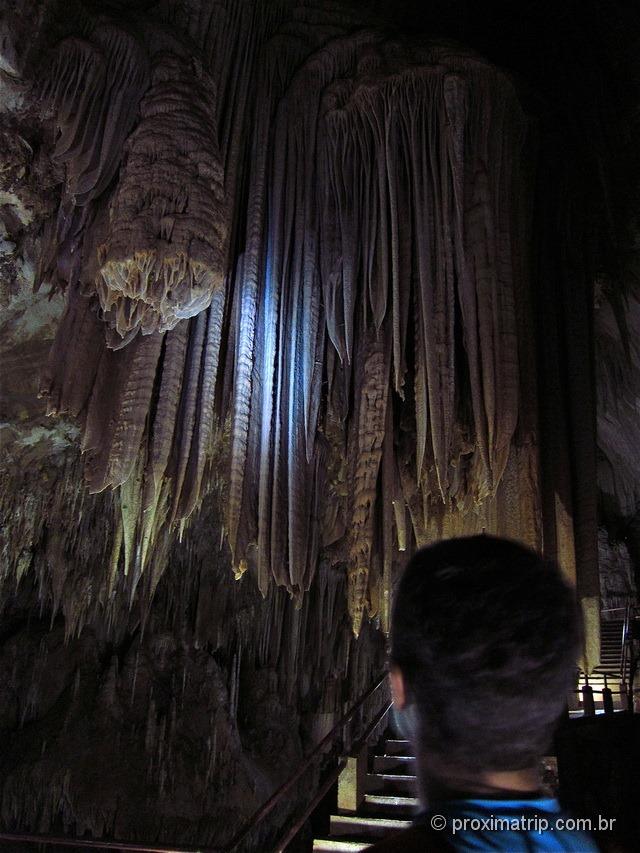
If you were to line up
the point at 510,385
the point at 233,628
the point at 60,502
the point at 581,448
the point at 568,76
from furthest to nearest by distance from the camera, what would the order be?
the point at 233,628
the point at 60,502
the point at 568,76
the point at 581,448
the point at 510,385

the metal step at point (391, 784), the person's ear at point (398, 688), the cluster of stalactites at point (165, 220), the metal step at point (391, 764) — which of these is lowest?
the metal step at point (391, 784)

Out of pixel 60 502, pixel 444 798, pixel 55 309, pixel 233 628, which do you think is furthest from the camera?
pixel 233 628

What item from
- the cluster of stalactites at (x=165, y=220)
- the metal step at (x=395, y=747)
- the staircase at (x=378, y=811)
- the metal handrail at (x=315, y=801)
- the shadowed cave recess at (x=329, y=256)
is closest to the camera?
the cluster of stalactites at (x=165, y=220)

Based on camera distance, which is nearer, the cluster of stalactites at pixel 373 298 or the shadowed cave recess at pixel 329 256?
the shadowed cave recess at pixel 329 256

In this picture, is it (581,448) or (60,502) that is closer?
(581,448)

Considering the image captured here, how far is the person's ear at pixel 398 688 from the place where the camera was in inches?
33.9

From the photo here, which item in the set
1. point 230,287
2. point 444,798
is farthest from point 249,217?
point 444,798

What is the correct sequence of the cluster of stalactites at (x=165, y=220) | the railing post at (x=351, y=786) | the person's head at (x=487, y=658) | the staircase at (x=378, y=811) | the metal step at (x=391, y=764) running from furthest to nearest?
1. the metal step at (x=391, y=764)
2. the railing post at (x=351, y=786)
3. the staircase at (x=378, y=811)
4. the cluster of stalactites at (x=165, y=220)
5. the person's head at (x=487, y=658)

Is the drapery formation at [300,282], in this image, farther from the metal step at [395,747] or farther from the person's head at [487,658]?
the metal step at [395,747]

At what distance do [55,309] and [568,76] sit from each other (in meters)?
3.14

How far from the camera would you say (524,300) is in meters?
3.25

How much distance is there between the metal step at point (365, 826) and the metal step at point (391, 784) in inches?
28.7

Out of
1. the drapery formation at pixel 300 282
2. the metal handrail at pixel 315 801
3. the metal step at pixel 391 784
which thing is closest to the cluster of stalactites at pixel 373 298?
the drapery formation at pixel 300 282

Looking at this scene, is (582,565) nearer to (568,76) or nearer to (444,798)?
(444,798)
